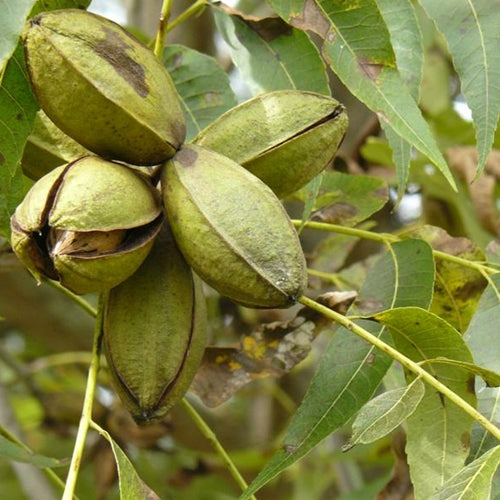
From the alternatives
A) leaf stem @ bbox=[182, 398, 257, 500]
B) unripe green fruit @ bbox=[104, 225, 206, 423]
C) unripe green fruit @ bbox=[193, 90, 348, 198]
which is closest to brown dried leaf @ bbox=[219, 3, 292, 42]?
unripe green fruit @ bbox=[193, 90, 348, 198]

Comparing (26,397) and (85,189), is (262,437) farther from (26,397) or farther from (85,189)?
(85,189)

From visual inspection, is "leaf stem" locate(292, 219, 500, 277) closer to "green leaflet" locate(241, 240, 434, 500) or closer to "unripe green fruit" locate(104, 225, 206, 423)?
"green leaflet" locate(241, 240, 434, 500)

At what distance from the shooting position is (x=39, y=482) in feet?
9.52

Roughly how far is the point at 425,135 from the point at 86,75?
0.56 m

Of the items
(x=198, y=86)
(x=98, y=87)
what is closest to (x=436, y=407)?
(x=98, y=87)

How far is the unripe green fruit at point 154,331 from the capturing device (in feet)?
4.97

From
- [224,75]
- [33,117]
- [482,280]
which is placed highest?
[33,117]

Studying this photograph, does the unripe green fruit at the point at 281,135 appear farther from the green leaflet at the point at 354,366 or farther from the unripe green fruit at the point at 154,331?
the green leaflet at the point at 354,366

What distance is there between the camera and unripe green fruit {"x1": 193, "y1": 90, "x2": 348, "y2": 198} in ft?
5.25

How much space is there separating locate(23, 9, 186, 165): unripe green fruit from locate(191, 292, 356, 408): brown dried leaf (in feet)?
1.72

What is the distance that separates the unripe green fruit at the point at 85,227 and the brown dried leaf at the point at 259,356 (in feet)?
1.67

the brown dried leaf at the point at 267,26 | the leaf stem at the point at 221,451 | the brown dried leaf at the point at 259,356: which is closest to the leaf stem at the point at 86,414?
the leaf stem at the point at 221,451

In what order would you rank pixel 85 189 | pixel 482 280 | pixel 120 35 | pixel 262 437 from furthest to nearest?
pixel 262 437 → pixel 482 280 → pixel 120 35 → pixel 85 189

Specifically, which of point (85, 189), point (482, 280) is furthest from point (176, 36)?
point (85, 189)
